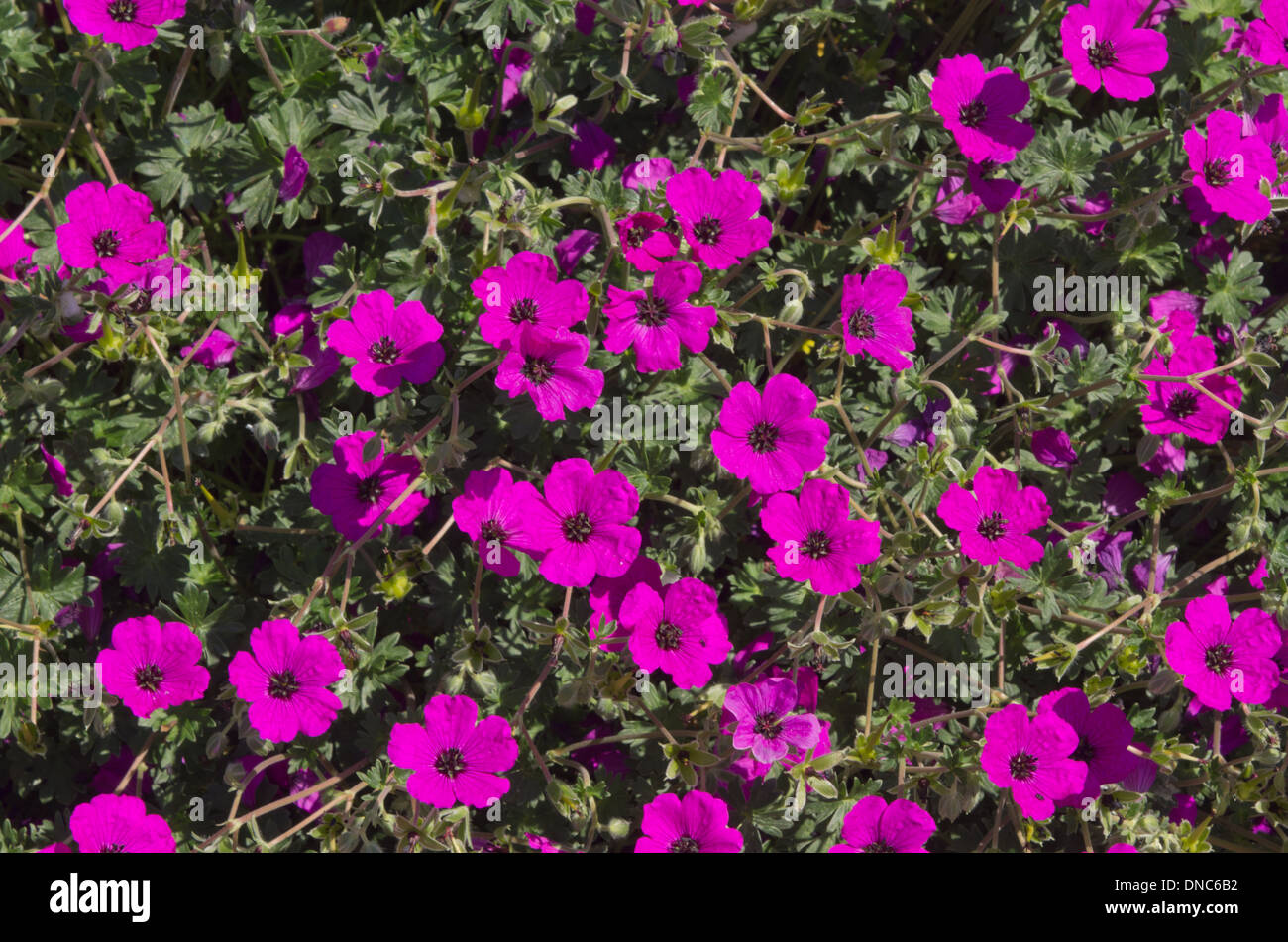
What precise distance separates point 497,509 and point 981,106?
107 centimetres

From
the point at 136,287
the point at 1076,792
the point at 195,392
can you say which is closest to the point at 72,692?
the point at 195,392

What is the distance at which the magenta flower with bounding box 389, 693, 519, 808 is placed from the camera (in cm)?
175

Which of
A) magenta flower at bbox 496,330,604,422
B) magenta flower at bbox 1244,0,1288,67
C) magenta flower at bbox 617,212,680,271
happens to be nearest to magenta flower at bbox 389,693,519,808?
magenta flower at bbox 496,330,604,422

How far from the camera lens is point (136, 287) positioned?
1892 mm

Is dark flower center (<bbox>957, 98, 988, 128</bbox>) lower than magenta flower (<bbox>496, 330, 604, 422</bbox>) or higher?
higher

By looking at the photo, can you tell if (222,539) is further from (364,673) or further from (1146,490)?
(1146,490)

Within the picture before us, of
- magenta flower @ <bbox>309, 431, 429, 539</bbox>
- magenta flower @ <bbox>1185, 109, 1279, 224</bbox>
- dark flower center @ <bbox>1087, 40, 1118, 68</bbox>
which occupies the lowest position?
magenta flower @ <bbox>309, 431, 429, 539</bbox>

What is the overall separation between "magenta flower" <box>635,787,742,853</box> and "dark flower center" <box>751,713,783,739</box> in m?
0.13

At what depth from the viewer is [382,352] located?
1.81 meters

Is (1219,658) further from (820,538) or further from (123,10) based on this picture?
(123,10)

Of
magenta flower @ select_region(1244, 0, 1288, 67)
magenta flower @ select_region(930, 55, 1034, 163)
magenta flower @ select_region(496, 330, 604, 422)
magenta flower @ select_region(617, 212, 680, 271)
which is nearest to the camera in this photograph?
magenta flower @ select_region(496, 330, 604, 422)

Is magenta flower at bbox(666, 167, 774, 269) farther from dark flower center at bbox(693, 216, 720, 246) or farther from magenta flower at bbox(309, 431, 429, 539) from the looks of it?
magenta flower at bbox(309, 431, 429, 539)

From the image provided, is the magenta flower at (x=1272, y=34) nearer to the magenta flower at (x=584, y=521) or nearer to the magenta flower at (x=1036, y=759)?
the magenta flower at (x=1036, y=759)

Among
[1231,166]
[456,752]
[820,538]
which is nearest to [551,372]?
[820,538]
